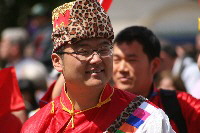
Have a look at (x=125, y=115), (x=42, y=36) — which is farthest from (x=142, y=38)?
(x=42, y=36)

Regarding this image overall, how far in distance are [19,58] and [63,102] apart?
652 cm

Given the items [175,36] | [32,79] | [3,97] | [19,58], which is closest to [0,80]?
[3,97]

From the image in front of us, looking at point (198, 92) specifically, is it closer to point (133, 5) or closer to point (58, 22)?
point (58, 22)

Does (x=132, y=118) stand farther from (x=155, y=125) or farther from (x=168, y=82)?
(x=168, y=82)

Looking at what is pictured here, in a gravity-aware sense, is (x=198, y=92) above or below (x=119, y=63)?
below

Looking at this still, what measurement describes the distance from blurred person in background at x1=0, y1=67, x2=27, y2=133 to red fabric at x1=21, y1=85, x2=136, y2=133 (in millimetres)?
584

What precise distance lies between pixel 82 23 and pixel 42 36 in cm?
695

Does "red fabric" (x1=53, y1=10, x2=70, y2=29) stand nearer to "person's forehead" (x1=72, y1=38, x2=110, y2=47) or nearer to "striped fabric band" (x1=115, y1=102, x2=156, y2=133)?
"person's forehead" (x1=72, y1=38, x2=110, y2=47)

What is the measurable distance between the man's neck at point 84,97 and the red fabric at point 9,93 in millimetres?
1036

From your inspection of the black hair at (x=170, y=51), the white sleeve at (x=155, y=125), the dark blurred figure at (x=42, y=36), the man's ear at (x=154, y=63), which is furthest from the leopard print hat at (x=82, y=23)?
the dark blurred figure at (x=42, y=36)

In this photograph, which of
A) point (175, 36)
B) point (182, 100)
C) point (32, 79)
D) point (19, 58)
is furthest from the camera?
point (175, 36)

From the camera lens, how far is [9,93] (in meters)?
5.36

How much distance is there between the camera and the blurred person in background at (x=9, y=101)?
17.0ft

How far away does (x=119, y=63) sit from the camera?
216 inches
